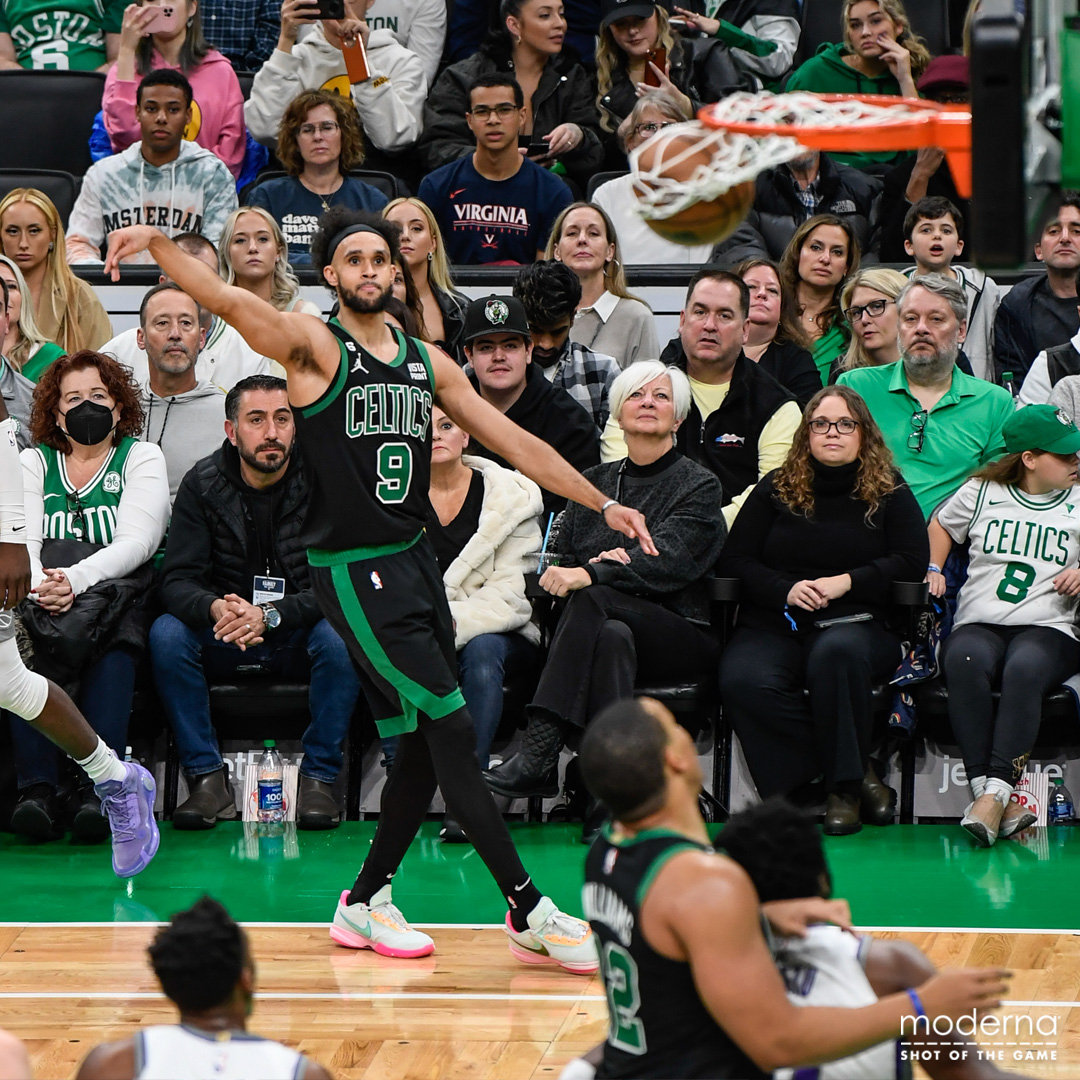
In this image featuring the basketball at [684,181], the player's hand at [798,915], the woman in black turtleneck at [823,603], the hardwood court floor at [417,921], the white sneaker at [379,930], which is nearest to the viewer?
the player's hand at [798,915]

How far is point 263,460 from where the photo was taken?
6.95 m

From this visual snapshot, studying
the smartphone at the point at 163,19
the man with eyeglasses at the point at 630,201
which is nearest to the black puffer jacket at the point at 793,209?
the man with eyeglasses at the point at 630,201

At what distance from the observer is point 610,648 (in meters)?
6.47

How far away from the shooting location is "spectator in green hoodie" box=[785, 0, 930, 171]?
9188 mm

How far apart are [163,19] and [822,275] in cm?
410

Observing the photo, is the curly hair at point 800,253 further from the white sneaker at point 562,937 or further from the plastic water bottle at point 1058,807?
the white sneaker at point 562,937

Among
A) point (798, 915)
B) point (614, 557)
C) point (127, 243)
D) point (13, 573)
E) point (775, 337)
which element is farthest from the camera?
point (775, 337)

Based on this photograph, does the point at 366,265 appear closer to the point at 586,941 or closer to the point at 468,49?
the point at 586,941

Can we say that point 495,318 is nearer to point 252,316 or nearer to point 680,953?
point 252,316

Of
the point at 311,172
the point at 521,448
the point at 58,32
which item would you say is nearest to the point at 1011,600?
the point at 521,448

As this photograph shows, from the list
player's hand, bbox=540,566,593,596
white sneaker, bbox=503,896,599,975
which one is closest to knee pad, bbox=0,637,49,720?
white sneaker, bbox=503,896,599,975

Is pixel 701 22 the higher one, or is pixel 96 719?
Result: pixel 701 22

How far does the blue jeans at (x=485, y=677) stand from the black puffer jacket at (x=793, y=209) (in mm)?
2831

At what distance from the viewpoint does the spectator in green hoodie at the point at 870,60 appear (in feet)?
30.1
